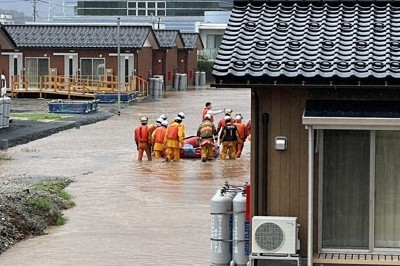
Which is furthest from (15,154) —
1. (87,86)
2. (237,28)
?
(87,86)

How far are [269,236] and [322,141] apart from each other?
4.27 feet

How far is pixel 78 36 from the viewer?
61.9 meters

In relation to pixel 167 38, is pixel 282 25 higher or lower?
lower

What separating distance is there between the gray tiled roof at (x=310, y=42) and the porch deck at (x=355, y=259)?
2.13 meters

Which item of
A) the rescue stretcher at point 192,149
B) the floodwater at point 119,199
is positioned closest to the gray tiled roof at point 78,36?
the floodwater at point 119,199

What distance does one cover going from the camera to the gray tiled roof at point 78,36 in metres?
60.8

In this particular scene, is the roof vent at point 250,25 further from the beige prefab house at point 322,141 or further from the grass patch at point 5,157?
the grass patch at point 5,157

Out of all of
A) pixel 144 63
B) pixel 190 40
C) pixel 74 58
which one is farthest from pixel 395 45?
pixel 190 40

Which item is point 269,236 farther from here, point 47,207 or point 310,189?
point 47,207

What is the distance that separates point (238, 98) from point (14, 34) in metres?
13.6

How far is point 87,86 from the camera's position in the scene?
193ft

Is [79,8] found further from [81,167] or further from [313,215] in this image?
[313,215]

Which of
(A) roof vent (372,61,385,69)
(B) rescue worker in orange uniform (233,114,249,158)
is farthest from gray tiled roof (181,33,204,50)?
(A) roof vent (372,61,385,69)

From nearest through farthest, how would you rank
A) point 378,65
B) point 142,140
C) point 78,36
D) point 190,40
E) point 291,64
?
point 378,65, point 291,64, point 142,140, point 78,36, point 190,40
